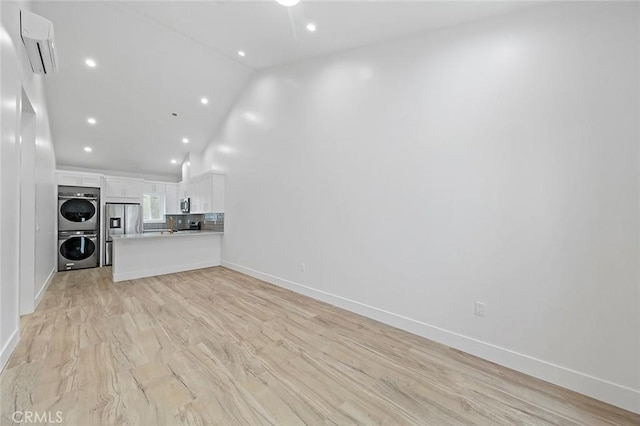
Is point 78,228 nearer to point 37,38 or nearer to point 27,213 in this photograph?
point 27,213

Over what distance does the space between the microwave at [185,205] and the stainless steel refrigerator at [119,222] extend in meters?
0.94

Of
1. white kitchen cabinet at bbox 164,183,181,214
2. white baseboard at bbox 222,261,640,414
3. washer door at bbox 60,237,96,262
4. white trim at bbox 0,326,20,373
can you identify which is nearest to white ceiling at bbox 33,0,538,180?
white kitchen cabinet at bbox 164,183,181,214

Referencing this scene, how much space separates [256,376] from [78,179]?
6.25 meters

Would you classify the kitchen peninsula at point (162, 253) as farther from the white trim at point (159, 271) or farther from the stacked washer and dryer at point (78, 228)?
the stacked washer and dryer at point (78, 228)

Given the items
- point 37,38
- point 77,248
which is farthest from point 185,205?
point 37,38

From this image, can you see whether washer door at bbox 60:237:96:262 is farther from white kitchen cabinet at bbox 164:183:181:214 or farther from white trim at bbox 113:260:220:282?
white kitchen cabinet at bbox 164:183:181:214

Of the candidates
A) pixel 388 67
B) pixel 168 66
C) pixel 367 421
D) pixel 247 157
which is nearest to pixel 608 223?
pixel 367 421

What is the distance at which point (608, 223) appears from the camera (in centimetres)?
182

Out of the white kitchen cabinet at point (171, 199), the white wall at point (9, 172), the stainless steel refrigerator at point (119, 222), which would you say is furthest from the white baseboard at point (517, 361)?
the white kitchen cabinet at point (171, 199)

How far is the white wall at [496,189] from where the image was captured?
1811 mm

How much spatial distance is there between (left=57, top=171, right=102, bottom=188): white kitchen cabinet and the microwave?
1770 mm

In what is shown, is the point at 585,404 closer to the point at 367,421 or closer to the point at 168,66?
the point at 367,421

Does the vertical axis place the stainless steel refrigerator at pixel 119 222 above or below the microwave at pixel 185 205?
below

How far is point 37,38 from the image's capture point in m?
2.35
